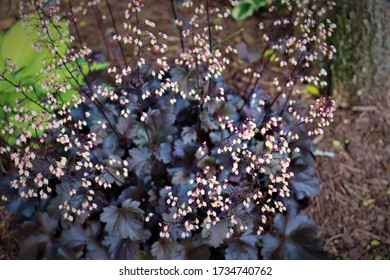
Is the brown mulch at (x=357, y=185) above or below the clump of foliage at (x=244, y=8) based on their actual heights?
below

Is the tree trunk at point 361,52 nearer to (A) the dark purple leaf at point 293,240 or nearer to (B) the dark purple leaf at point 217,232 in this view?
(A) the dark purple leaf at point 293,240

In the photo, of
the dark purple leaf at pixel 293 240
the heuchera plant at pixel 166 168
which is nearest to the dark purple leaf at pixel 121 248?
the heuchera plant at pixel 166 168

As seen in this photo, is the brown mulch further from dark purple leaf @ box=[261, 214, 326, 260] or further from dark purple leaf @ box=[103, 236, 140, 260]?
dark purple leaf @ box=[103, 236, 140, 260]

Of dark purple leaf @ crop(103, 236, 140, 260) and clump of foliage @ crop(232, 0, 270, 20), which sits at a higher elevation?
clump of foliage @ crop(232, 0, 270, 20)

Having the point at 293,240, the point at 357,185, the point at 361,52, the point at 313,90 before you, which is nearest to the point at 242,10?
the point at 313,90

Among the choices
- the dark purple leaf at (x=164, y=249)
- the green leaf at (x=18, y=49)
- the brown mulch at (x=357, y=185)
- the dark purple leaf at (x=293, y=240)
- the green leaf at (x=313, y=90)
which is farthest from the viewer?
the green leaf at (x=313, y=90)

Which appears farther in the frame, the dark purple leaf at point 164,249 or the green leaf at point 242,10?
the green leaf at point 242,10

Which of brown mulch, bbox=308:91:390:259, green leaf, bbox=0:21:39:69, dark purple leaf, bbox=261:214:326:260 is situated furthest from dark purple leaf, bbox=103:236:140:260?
green leaf, bbox=0:21:39:69

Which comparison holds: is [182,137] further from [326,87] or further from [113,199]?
[326,87]

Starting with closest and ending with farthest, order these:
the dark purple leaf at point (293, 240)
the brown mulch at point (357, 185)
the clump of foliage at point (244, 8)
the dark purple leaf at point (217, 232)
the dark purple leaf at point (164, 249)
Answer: the dark purple leaf at point (217, 232), the dark purple leaf at point (164, 249), the dark purple leaf at point (293, 240), the brown mulch at point (357, 185), the clump of foliage at point (244, 8)

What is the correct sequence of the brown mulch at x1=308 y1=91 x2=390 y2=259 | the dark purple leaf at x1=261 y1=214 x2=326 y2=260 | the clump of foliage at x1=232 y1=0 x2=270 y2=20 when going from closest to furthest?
the dark purple leaf at x1=261 y1=214 x2=326 y2=260
the brown mulch at x1=308 y1=91 x2=390 y2=259
the clump of foliage at x1=232 y1=0 x2=270 y2=20
